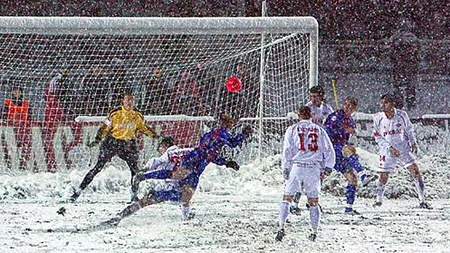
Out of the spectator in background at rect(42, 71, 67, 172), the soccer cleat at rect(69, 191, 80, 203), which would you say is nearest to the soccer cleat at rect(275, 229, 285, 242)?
the soccer cleat at rect(69, 191, 80, 203)

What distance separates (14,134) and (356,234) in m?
6.42

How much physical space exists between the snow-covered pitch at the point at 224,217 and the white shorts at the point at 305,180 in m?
0.46

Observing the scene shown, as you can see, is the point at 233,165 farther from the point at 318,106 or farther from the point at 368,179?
the point at 368,179

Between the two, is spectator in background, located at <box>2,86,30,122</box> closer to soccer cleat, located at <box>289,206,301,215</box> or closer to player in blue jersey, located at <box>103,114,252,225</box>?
player in blue jersey, located at <box>103,114,252,225</box>

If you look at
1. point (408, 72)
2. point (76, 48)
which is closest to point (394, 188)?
point (76, 48)

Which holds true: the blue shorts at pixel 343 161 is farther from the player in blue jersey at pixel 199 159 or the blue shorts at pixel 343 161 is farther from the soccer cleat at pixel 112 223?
the soccer cleat at pixel 112 223

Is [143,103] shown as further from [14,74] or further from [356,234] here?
[356,234]

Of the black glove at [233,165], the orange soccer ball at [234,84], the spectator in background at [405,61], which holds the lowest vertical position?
the black glove at [233,165]

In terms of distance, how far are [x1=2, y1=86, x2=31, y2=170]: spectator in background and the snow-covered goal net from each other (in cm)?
2

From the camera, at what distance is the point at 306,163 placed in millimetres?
8164

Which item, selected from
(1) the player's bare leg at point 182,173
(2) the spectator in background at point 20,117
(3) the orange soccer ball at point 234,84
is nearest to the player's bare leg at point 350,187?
(1) the player's bare leg at point 182,173

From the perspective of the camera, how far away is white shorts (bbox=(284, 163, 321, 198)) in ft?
26.7

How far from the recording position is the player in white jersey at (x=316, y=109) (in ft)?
32.9

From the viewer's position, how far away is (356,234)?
8641mm
